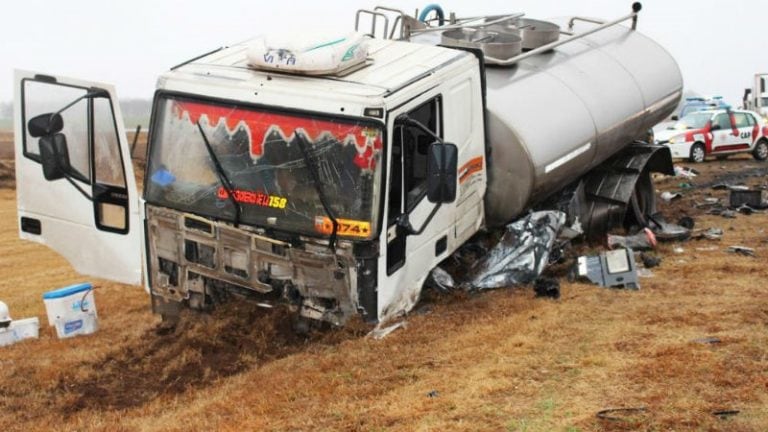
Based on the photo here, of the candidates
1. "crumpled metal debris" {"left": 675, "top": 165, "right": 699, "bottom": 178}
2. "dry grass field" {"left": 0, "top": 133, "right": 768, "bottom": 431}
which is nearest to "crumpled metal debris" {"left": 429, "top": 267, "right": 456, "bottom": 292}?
"dry grass field" {"left": 0, "top": 133, "right": 768, "bottom": 431}

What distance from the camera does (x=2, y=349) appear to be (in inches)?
336

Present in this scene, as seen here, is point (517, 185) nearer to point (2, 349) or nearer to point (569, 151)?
point (569, 151)

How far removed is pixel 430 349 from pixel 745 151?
1769 cm

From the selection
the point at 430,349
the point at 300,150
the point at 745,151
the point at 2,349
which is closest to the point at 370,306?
the point at 430,349

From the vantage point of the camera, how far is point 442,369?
6859 millimetres

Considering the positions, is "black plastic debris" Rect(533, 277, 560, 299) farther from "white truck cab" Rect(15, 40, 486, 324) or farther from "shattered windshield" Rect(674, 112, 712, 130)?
"shattered windshield" Rect(674, 112, 712, 130)

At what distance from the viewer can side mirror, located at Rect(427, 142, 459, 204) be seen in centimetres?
700

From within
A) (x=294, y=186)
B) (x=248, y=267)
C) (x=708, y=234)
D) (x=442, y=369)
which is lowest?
(x=708, y=234)

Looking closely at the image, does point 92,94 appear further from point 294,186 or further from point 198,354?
point 198,354

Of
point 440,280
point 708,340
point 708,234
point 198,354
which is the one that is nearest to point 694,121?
point 708,234

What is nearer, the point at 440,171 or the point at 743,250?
the point at 440,171

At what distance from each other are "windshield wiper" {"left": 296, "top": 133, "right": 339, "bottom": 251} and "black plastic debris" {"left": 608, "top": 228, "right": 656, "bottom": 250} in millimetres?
4626

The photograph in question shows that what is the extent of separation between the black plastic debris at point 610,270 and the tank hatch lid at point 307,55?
10.3ft

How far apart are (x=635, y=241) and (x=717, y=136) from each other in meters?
12.8
